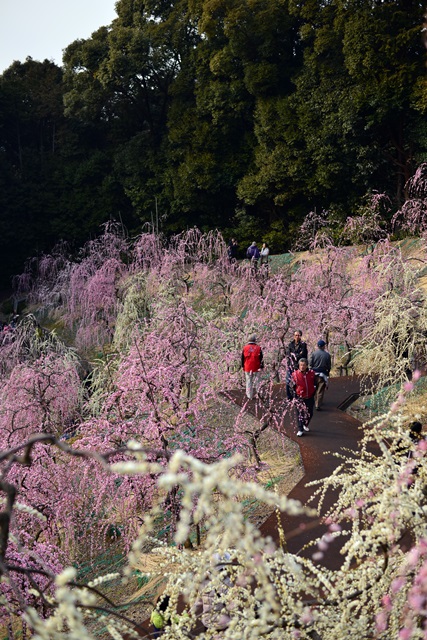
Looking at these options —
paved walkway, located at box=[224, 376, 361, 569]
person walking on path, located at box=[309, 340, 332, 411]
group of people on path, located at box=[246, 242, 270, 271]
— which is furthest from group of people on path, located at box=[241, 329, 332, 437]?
group of people on path, located at box=[246, 242, 270, 271]

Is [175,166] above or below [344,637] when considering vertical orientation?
above

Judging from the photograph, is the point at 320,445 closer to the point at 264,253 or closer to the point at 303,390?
the point at 303,390

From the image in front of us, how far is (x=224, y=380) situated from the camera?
29.9 ft

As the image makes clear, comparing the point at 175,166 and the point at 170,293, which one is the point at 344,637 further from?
the point at 175,166

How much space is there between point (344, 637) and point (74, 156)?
81.3ft

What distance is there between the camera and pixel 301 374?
23.7 feet

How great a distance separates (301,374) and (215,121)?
50.1 ft

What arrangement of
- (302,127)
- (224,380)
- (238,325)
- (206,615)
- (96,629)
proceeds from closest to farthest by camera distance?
(206,615)
(96,629)
(224,380)
(238,325)
(302,127)

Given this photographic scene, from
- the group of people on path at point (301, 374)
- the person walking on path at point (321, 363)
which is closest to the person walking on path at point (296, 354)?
the group of people on path at point (301, 374)

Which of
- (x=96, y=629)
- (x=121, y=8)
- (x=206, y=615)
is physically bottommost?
(x=96, y=629)

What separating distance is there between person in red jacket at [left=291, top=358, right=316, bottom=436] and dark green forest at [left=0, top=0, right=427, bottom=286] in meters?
11.9

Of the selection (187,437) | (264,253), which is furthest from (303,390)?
(264,253)

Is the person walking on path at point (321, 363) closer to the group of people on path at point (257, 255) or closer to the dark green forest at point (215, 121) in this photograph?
the group of people on path at point (257, 255)

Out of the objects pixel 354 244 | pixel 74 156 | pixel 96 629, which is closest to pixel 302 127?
pixel 354 244
